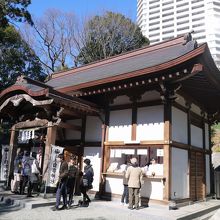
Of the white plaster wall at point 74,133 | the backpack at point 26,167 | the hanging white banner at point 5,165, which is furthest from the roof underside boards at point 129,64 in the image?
the backpack at point 26,167

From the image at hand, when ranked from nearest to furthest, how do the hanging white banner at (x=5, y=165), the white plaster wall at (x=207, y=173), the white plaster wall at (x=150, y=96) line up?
the white plaster wall at (x=150, y=96), the hanging white banner at (x=5, y=165), the white plaster wall at (x=207, y=173)

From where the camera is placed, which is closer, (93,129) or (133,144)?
(133,144)

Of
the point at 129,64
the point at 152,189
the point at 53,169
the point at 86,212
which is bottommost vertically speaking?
the point at 86,212

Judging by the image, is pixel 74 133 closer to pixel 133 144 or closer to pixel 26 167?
pixel 26 167

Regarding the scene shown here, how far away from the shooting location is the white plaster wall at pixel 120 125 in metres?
10.6

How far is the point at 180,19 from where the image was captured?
88062 mm

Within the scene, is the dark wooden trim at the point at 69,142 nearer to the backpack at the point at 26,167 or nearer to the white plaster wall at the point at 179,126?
the backpack at the point at 26,167

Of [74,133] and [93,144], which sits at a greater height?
[74,133]

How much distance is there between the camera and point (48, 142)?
9867 millimetres

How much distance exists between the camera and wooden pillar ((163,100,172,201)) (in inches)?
356

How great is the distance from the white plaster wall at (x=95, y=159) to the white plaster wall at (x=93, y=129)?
0.44 metres

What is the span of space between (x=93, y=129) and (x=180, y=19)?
84.8 metres

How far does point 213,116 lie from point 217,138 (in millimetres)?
16300

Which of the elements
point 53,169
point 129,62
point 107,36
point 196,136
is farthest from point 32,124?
point 107,36
